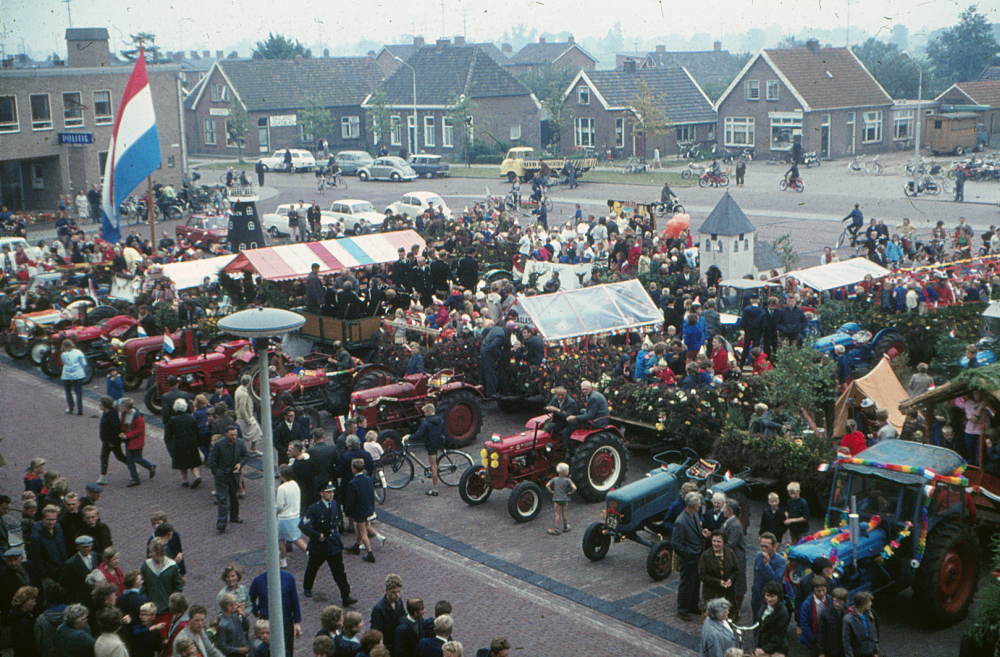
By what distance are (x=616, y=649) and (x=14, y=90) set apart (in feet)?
144

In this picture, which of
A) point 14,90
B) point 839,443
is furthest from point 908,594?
point 14,90

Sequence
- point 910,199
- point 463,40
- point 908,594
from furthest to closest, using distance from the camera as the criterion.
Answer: point 463,40
point 910,199
point 908,594

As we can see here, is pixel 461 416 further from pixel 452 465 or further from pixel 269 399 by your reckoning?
pixel 269 399

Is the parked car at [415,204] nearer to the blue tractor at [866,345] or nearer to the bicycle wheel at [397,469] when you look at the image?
the blue tractor at [866,345]

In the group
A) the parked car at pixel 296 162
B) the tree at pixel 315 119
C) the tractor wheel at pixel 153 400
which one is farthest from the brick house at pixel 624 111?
the tractor wheel at pixel 153 400

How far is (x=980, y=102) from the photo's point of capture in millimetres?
61594

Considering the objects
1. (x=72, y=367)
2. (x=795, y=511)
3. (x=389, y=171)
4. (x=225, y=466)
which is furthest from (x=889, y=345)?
(x=389, y=171)

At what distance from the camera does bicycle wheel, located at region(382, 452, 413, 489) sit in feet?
50.5

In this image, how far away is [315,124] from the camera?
7388 centimetres

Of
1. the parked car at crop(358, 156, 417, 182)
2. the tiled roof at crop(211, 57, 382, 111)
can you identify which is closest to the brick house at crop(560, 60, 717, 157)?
the parked car at crop(358, 156, 417, 182)

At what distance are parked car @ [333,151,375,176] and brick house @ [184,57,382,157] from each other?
14.1 metres

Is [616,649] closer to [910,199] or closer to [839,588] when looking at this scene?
[839,588]

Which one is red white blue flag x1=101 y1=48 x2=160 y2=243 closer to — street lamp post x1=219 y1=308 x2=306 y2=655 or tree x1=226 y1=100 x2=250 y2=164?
street lamp post x1=219 y1=308 x2=306 y2=655

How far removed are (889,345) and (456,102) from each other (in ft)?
174
